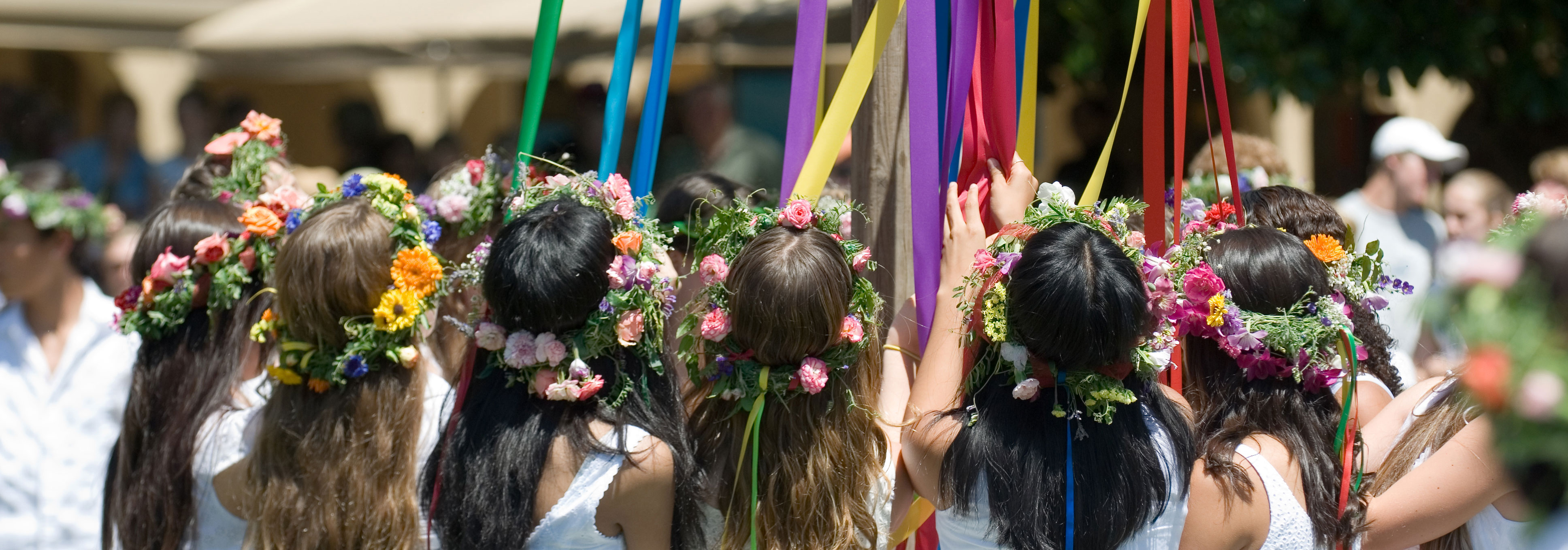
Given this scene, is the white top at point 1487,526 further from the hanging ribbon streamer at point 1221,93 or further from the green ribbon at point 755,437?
the green ribbon at point 755,437

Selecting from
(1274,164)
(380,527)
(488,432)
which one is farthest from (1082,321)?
(1274,164)

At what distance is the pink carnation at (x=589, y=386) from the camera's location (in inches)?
80.7

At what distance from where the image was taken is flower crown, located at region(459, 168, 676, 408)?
206cm

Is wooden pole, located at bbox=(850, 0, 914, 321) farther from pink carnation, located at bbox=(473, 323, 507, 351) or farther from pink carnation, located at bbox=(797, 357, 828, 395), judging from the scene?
pink carnation, located at bbox=(473, 323, 507, 351)

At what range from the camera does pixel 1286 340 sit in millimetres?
A: 2023

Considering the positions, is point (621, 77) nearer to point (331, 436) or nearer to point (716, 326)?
point (716, 326)

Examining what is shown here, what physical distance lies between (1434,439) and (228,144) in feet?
10.1

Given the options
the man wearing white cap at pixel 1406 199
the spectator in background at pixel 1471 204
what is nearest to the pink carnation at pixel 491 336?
the spectator in background at pixel 1471 204

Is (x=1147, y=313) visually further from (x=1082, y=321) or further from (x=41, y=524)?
(x=41, y=524)

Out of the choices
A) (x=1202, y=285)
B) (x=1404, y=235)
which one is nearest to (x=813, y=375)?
(x=1202, y=285)

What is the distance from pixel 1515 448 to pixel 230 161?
329cm

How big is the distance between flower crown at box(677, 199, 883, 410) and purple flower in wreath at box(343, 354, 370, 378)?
2.29 ft

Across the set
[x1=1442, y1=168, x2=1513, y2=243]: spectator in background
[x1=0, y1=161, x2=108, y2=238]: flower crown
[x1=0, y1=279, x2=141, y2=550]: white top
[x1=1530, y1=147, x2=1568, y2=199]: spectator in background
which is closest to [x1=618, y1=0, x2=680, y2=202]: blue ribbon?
[x1=0, y1=279, x2=141, y2=550]: white top

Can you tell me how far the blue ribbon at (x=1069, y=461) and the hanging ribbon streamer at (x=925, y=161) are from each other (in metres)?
0.44
